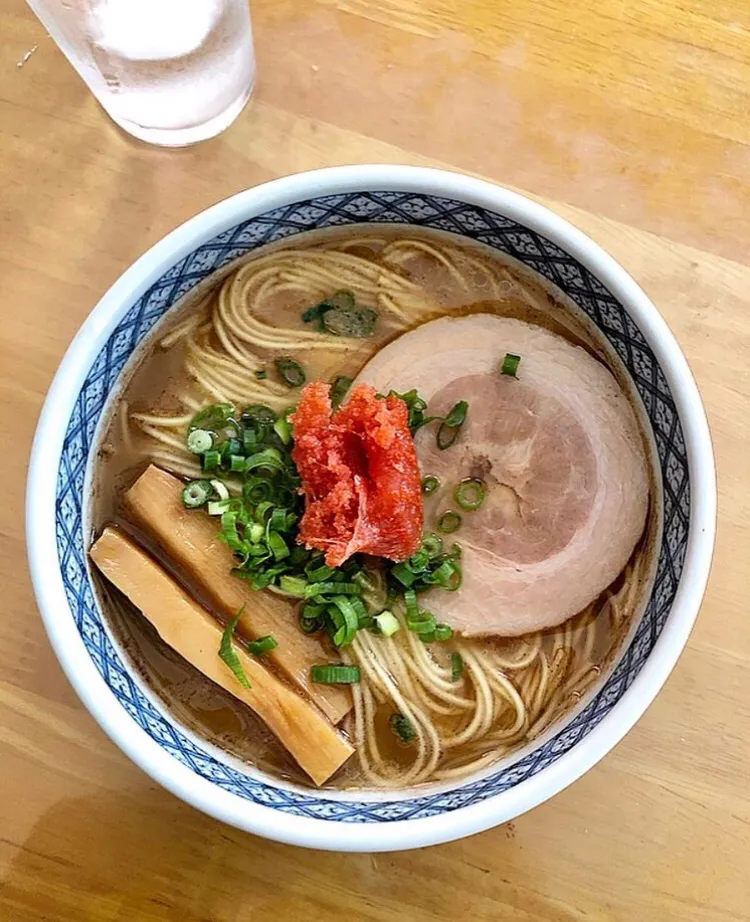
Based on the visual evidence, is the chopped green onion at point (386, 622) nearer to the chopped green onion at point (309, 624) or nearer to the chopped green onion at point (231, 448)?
the chopped green onion at point (309, 624)

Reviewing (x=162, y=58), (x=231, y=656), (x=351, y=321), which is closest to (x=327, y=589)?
(x=231, y=656)

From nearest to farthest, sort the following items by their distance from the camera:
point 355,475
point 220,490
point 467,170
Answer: point 355,475
point 220,490
point 467,170

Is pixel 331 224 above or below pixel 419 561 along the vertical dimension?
above

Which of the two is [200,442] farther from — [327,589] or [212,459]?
[327,589]

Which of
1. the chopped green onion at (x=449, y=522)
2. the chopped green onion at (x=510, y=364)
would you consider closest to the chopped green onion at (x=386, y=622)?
the chopped green onion at (x=449, y=522)

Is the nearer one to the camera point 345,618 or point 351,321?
point 345,618

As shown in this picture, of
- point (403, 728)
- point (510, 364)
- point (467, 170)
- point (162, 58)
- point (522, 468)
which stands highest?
point (162, 58)

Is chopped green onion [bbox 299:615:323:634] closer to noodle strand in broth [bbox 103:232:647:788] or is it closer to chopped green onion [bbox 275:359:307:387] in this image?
noodle strand in broth [bbox 103:232:647:788]
